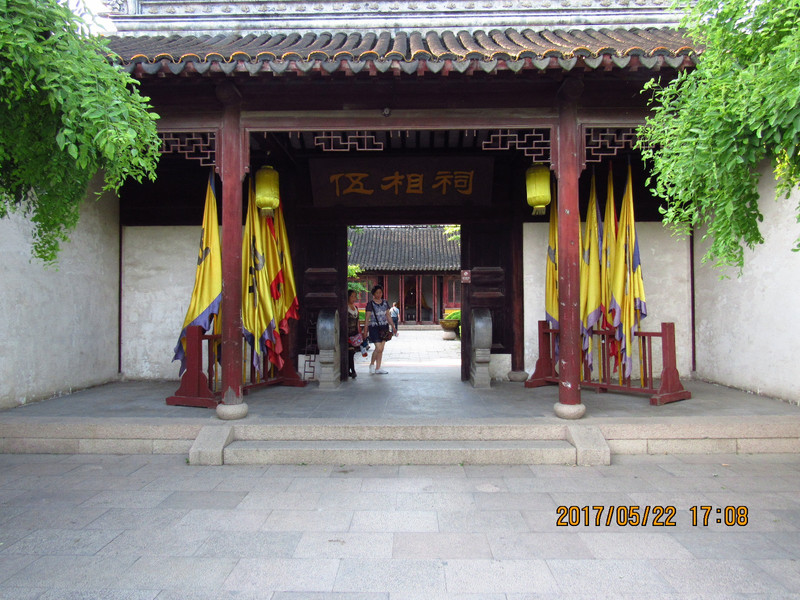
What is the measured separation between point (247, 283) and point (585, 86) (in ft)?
14.2

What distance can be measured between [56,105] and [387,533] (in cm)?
303

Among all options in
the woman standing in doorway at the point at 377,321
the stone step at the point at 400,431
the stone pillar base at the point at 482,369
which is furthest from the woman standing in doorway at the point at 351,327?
the stone step at the point at 400,431

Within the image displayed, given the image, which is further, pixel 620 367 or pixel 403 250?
pixel 403 250

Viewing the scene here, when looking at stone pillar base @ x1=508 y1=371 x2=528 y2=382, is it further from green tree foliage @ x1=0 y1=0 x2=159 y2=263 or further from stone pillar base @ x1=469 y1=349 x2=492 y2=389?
green tree foliage @ x1=0 y1=0 x2=159 y2=263

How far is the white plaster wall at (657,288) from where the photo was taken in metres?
7.04

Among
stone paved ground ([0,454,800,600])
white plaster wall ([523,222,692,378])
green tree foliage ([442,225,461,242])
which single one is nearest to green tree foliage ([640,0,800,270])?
stone paved ground ([0,454,800,600])

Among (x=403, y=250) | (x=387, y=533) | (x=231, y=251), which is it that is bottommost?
(x=387, y=533)

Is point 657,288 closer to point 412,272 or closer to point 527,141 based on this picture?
point 527,141

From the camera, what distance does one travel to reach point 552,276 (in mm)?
6809

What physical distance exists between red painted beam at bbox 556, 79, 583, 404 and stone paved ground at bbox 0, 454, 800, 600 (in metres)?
1.10

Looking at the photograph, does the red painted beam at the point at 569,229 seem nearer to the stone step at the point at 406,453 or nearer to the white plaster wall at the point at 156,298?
the stone step at the point at 406,453

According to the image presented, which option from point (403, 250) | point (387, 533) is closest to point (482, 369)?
point (387, 533)

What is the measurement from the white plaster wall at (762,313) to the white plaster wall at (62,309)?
301 inches
